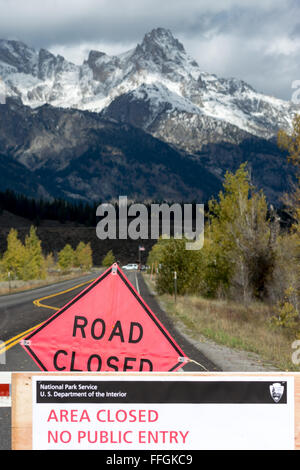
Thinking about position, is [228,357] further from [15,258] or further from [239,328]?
[15,258]

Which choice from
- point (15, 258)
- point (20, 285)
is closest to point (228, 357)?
point (20, 285)

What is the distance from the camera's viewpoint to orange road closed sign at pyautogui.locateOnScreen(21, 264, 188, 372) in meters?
4.89

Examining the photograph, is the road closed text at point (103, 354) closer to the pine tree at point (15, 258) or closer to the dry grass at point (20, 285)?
the dry grass at point (20, 285)

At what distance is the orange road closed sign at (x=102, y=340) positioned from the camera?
4895mm

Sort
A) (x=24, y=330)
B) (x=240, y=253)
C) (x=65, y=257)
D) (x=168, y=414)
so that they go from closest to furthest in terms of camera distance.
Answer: (x=168, y=414)
(x=24, y=330)
(x=240, y=253)
(x=65, y=257)

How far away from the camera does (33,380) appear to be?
415 centimetres

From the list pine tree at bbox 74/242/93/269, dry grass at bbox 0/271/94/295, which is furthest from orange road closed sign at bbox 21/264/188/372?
pine tree at bbox 74/242/93/269

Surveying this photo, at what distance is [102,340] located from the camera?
4945 mm

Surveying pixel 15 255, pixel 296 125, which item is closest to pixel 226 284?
pixel 296 125

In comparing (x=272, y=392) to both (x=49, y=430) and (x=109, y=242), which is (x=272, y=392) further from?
(x=109, y=242)

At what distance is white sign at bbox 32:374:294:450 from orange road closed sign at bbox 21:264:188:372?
760 mm

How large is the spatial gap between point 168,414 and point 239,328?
37.8 ft

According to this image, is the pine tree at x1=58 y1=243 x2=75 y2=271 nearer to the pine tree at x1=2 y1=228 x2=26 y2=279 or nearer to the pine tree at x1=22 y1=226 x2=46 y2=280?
the pine tree at x1=22 y1=226 x2=46 y2=280
